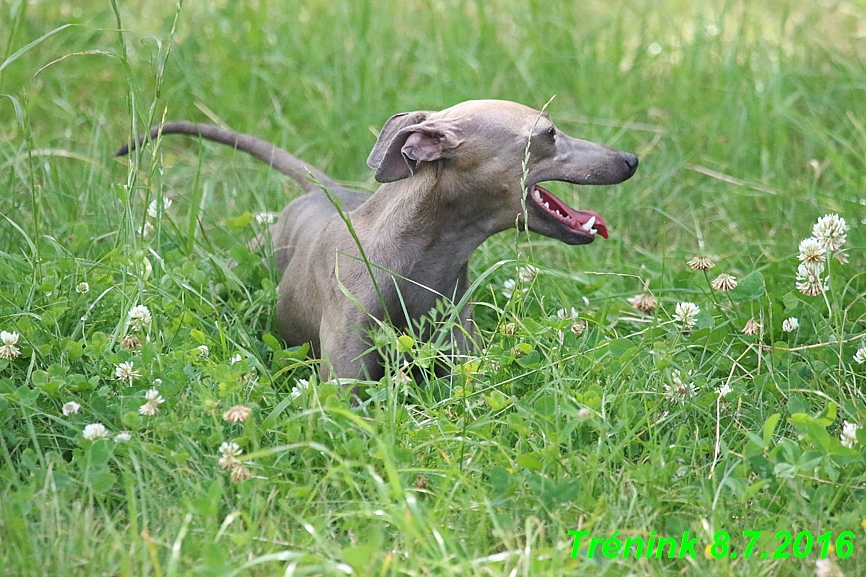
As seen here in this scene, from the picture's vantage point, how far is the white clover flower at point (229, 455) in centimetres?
254

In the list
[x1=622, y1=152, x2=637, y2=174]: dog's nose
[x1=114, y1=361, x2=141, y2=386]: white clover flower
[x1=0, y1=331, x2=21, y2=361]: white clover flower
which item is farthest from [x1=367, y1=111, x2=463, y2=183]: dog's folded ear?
[x1=0, y1=331, x2=21, y2=361]: white clover flower

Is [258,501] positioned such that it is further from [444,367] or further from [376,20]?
[376,20]

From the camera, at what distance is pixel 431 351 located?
2867mm

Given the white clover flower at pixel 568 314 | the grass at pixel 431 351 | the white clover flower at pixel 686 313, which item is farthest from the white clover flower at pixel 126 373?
the white clover flower at pixel 686 313

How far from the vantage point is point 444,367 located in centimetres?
342

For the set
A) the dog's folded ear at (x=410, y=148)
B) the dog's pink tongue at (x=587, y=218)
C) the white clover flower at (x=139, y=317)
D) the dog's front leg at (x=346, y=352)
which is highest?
the dog's folded ear at (x=410, y=148)

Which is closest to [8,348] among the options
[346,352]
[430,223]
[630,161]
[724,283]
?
[346,352]

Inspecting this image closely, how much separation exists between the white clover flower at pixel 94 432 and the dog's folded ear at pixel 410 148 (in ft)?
3.61

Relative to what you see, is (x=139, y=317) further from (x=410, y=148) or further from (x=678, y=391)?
(x=678, y=391)

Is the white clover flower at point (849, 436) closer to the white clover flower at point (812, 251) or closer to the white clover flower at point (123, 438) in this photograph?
the white clover flower at point (812, 251)

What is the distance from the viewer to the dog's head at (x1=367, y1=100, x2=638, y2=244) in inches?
127

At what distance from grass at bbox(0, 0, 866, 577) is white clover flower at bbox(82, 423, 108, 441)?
60 mm

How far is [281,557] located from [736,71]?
4.14 meters

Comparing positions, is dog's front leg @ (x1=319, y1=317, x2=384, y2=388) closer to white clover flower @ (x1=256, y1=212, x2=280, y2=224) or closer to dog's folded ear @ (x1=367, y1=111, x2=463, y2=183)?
dog's folded ear @ (x1=367, y1=111, x2=463, y2=183)
